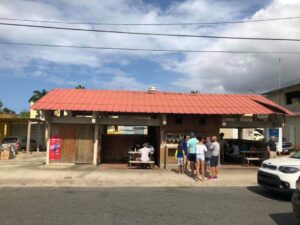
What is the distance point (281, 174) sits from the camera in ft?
34.5

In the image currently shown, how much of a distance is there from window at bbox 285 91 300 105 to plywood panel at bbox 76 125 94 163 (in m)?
23.8

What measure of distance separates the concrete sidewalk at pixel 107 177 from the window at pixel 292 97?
68.3ft

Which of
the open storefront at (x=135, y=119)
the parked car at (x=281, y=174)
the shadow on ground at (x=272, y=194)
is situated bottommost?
the shadow on ground at (x=272, y=194)

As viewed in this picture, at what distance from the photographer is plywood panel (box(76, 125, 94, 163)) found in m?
18.6

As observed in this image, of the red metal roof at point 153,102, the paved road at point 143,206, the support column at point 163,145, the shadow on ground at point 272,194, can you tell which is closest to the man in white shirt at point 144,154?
the support column at point 163,145

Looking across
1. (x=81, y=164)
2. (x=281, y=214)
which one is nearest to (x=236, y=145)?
(x=81, y=164)

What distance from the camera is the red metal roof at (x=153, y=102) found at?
1789 centimetres

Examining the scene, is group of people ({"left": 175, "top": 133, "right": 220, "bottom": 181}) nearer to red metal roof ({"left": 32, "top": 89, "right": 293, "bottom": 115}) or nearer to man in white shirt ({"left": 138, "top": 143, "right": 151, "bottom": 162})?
man in white shirt ({"left": 138, "top": 143, "right": 151, "bottom": 162})

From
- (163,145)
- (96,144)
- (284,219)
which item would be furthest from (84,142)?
(284,219)

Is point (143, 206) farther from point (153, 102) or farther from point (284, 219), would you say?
point (153, 102)

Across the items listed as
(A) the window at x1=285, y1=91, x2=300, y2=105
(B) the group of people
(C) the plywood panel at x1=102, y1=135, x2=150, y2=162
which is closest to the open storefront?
(C) the plywood panel at x1=102, y1=135, x2=150, y2=162

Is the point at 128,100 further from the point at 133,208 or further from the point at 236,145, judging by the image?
the point at 133,208

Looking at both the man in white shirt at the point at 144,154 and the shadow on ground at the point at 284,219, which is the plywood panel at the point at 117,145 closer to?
the man in white shirt at the point at 144,154

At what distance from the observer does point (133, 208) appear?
9.14 m
